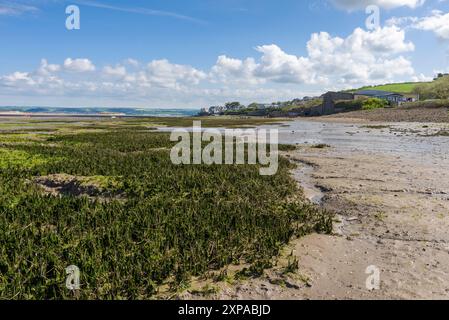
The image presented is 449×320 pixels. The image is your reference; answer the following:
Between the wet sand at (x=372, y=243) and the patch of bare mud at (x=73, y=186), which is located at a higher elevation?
the patch of bare mud at (x=73, y=186)

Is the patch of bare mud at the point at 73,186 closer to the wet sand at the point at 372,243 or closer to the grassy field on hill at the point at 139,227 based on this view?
the grassy field on hill at the point at 139,227

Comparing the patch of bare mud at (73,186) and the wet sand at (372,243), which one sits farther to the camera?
the patch of bare mud at (73,186)

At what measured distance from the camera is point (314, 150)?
29.3 meters

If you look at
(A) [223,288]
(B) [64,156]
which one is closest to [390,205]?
(A) [223,288]

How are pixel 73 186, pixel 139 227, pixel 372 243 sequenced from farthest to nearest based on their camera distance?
pixel 73 186
pixel 139 227
pixel 372 243

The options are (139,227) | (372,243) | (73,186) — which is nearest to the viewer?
(372,243)

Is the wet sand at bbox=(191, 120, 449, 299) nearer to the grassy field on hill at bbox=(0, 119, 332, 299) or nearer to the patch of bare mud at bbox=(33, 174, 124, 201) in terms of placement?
the grassy field on hill at bbox=(0, 119, 332, 299)

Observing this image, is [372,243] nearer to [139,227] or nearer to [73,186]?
[139,227]

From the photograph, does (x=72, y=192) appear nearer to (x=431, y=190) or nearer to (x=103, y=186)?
(x=103, y=186)

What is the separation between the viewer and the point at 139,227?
9.65 m

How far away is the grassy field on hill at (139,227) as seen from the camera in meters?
6.89

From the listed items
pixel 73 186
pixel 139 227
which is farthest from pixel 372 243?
pixel 73 186

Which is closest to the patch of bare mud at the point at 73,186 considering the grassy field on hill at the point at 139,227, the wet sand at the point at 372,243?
the grassy field on hill at the point at 139,227
